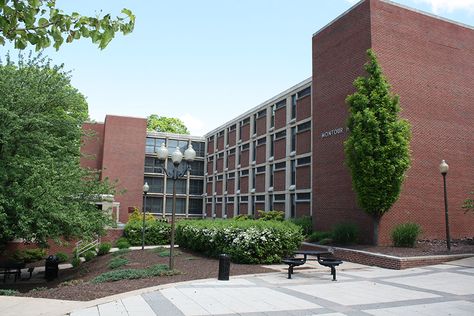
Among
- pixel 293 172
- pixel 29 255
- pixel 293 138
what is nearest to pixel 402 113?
pixel 293 138

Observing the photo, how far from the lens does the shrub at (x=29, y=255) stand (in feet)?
76.7

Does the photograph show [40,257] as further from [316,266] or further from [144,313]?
[144,313]

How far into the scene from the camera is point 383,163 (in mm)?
17453

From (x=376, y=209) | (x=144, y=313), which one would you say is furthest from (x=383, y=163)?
(x=144, y=313)

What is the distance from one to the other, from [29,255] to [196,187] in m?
30.1

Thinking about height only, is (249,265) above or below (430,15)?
below

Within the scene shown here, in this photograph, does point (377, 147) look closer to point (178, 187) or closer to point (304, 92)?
point (304, 92)

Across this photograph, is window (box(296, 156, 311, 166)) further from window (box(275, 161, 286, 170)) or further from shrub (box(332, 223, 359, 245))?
shrub (box(332, 223, 359, 245))

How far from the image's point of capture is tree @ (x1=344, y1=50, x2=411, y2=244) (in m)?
17.5

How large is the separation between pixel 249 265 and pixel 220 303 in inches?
261

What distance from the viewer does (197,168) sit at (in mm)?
53562

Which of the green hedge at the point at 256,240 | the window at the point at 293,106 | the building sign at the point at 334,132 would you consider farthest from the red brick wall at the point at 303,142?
the green hedge at the point at 256,240

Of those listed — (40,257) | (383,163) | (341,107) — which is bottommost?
(40,257)

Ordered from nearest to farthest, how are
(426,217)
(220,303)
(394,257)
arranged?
(220,303)
(394,257)
(426,217)
